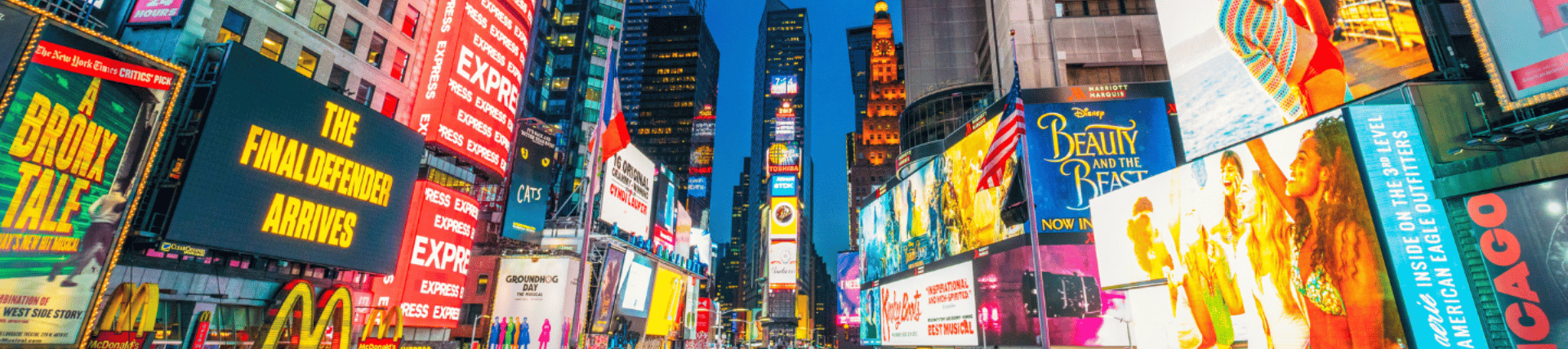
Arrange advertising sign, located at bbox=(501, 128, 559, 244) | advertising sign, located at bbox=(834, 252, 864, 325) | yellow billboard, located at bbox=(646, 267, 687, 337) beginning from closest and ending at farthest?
advertising sign, located at bbox=(501, 128, 559, 244) < yellow billboard, located at bbox=(646, 267, 687, 337) < advertising sign, located at bbox=(834, 252, 864, 325)

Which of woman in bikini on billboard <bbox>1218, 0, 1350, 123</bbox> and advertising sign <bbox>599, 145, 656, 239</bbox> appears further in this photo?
advertising sign <bbox>599, 145, 656, 239</bbox>

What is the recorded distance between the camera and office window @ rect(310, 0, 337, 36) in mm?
25047

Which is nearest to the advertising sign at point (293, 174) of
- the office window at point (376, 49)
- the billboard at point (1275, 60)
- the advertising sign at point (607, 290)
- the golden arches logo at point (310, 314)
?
the golden arches logo at point (310, 314)

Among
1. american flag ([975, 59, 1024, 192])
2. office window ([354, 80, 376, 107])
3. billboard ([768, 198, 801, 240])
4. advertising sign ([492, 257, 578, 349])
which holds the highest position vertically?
billboard ([768, 198, 801, 240])

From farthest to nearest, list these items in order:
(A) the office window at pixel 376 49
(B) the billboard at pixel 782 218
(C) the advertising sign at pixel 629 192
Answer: (B) the billboard at pixel 782 218, (C) the advertising sign at pixel 629 192, (A) the office window at pixel 376 49

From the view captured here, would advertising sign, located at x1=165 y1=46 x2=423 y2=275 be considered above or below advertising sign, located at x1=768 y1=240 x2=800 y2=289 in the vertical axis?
below

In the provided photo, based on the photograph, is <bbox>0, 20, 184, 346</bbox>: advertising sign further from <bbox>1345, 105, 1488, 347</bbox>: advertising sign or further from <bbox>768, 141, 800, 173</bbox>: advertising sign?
<bbox>768, 141, 800, 173</bbox>: advertising sign

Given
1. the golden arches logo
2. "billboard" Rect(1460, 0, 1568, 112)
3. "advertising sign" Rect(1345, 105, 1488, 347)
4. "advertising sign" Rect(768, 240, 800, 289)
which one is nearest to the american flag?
"advertising sign" Rect(1345, 105, 1488, 347)

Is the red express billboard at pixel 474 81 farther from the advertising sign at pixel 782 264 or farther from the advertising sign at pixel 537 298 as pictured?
the advertising sign at pixel 782 264

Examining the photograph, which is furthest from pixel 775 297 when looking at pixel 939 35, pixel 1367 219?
pixel 1367 219

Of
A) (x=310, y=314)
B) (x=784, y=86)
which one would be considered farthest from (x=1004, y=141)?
(x=784, y=86)

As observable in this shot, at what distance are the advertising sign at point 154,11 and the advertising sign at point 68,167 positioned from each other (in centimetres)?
448

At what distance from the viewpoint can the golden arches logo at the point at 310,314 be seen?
2034cm

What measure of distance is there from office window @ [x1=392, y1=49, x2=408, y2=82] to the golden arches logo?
10.1 meters
